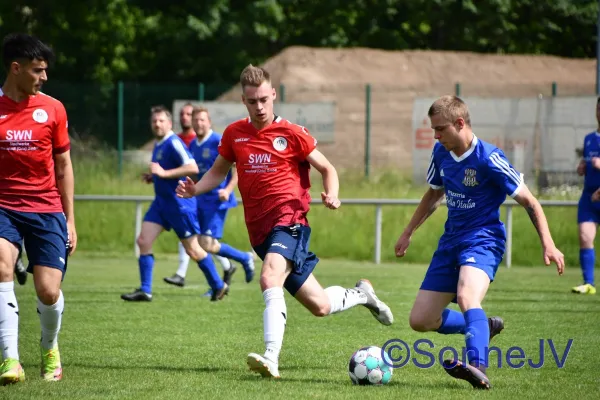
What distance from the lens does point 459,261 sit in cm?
673

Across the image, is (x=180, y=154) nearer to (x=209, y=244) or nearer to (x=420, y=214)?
(x=209, y=244)

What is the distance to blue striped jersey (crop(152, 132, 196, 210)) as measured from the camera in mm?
11492

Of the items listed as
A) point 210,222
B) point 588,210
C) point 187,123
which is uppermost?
point 187,123

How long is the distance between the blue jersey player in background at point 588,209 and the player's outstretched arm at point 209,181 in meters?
5.87

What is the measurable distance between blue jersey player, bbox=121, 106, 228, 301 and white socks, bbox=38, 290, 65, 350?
482 centimetres

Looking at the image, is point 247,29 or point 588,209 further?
point 247,29

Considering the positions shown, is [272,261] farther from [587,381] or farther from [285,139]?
[587,381]

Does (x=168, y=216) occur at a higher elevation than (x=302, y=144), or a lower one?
lower

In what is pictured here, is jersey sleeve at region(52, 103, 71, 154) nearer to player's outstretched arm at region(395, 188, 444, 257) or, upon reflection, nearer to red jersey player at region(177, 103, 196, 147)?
player's outstretched arm at region(395, 188, 444, 257)

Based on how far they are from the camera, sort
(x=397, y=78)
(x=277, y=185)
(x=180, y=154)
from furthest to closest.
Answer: (x=397, y=78)
(x=180, y=154)
(x=277, y=185)

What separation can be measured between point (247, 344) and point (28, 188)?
99.0 inches

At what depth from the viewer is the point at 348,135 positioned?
25.1 m

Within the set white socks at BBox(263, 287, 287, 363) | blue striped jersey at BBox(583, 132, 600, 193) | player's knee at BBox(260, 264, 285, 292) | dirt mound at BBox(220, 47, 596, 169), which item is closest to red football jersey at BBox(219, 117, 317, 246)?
player's knee at BBox(260, 264, 285, 292)

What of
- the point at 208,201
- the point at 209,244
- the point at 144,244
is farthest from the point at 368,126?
the point at 144,244
